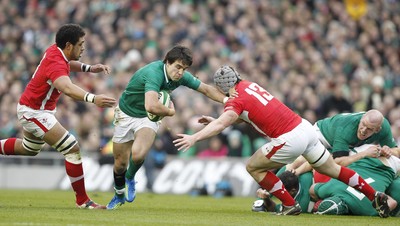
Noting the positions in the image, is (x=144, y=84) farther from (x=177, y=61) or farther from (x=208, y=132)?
(x=208, y=132)

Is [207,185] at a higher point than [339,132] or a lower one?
lower

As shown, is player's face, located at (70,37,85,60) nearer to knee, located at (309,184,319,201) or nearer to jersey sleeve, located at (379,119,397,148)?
knee, located at (309,184,319,201)

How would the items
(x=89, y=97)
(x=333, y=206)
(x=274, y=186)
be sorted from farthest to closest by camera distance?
(x=333, y=206)
(x=274, y=186)
(x=89, y=97)

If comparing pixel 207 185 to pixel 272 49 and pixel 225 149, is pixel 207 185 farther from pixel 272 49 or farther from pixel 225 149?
pixel 272 49

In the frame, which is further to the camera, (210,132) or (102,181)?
(102,181)

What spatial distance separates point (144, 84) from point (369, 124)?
334cm

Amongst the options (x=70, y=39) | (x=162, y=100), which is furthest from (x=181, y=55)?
(x=70, y=39)

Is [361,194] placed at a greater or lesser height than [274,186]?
lesser

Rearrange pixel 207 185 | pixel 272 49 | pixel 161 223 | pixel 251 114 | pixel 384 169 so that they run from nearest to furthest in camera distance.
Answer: pixel 161 223, pixel 251 114, pixel 384 169, pixel 207 185, pixel 272 49

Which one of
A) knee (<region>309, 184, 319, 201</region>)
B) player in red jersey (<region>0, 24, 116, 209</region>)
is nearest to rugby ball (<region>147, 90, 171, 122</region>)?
player in red jersey (<region>0, 24, 116, 209</region>)

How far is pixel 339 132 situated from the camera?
14.4 m

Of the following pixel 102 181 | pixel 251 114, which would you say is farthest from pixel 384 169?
pixel 102 181

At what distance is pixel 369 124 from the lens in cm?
1414

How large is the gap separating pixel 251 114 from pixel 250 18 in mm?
15050
